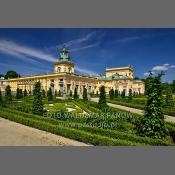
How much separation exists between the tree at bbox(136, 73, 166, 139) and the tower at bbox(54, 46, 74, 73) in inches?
1100

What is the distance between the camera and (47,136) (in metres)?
15.3

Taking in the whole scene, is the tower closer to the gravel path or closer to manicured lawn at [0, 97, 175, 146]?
manicured lawn at [0, 97, 175, 146]

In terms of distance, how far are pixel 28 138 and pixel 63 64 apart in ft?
102

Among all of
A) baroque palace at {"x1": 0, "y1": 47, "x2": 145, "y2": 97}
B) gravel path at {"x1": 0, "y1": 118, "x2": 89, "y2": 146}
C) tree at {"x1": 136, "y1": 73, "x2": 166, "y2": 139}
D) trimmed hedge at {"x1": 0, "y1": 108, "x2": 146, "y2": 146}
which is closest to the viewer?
trimmed hedge at {"x1": 0, "y1": 108, "x2": 146, "y2": 146}

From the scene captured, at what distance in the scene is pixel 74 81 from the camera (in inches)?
2052

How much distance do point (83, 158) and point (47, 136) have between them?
472 cm

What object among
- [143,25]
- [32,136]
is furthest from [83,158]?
[143,25]

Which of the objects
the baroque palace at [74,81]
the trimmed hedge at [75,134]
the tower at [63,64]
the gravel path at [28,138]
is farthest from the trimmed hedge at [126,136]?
the baroque palace at [74,81]

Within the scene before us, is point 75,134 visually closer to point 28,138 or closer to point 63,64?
point 28,138

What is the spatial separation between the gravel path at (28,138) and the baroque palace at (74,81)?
27442 millimetres

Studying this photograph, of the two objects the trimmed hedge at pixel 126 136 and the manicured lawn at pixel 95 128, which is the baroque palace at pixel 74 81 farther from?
the trimmed hedge at pixel 126 136

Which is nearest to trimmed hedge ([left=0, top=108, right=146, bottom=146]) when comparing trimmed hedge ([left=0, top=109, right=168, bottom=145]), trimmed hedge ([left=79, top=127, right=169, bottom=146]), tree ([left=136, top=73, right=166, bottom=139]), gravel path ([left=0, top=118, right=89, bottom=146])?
trimmed hedge ([left=0, top=109, right=168, bottom=145])

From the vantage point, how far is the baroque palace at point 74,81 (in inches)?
1768

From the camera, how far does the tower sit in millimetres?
43625
